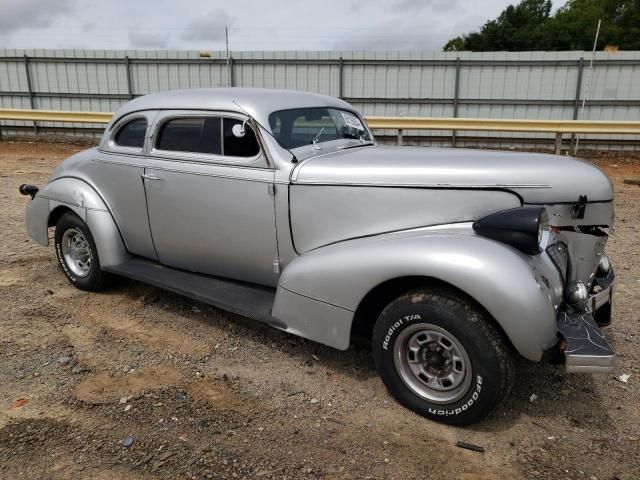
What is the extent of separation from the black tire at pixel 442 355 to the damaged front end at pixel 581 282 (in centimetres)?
35

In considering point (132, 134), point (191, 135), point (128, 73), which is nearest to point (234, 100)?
point (191, 135)

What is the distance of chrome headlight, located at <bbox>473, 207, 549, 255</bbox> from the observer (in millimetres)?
2678

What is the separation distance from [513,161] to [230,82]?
522 inches

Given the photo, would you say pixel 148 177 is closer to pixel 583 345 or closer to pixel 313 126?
pixel 313 126

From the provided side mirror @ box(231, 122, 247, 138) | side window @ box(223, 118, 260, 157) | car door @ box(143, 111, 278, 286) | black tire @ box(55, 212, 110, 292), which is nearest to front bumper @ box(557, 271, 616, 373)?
car door @ box(143, 111, 278, 286)

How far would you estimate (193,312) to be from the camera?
4398 mm

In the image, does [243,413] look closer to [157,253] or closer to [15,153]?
[157,253]

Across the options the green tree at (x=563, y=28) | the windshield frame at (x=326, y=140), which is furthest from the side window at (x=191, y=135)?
the green tree at (x=563, y=28)

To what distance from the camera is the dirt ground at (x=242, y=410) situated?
2596 mm

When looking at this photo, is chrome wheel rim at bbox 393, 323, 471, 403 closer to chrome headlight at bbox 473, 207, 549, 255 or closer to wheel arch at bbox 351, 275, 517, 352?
wheel arch at bbox 351, 275, 517, 352

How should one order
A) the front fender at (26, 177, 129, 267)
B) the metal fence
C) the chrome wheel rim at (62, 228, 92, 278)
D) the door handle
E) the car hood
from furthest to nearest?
the metal fence → the chrome wheel rim at (62, 228, 92, 278) → the front fender at (26, 177, 129, 267) → the door handle → the car hood

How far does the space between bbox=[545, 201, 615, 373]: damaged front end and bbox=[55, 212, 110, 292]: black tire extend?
3662 millimetres

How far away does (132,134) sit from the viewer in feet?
14.6

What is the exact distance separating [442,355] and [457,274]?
20.4 inches
